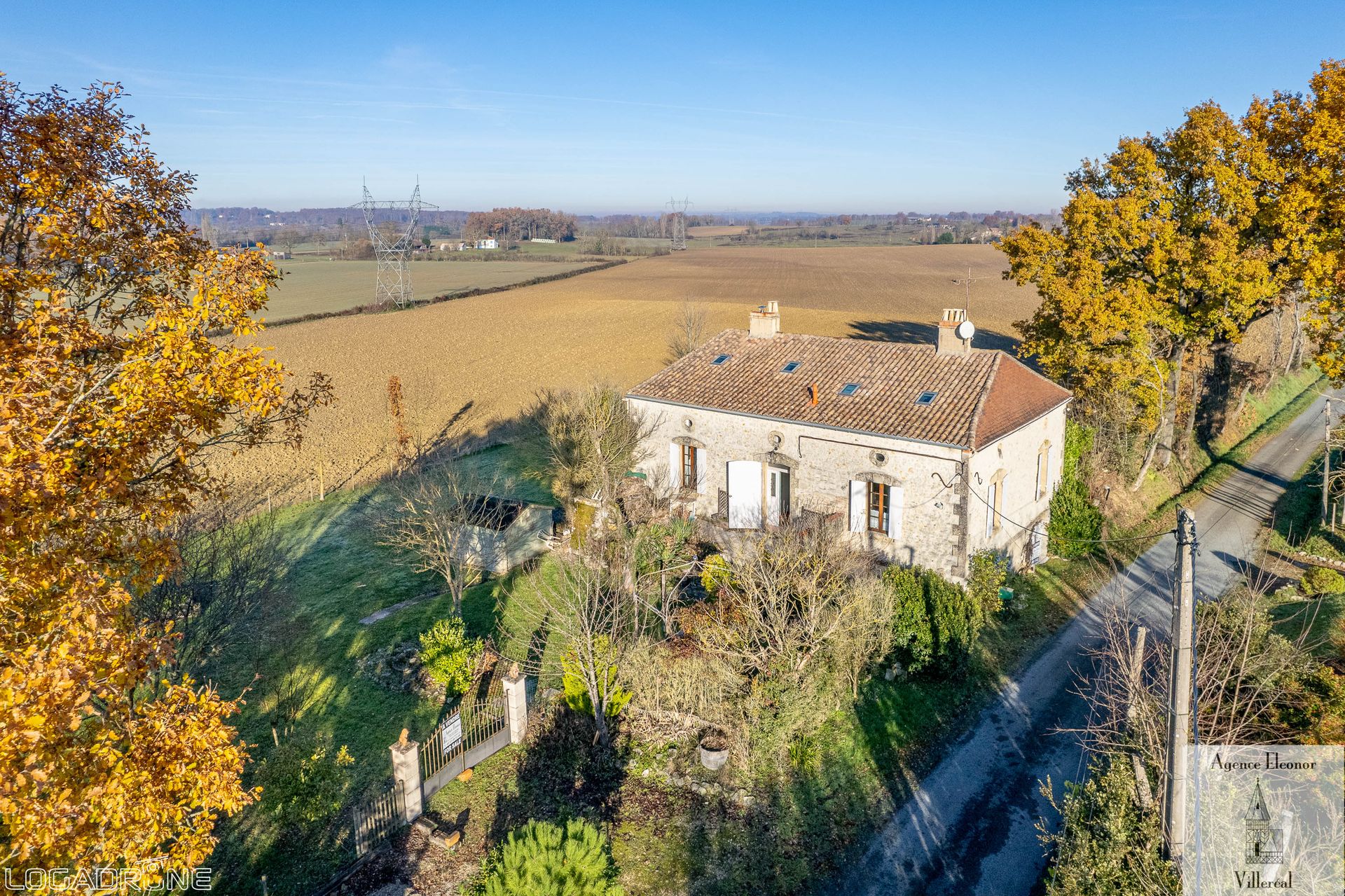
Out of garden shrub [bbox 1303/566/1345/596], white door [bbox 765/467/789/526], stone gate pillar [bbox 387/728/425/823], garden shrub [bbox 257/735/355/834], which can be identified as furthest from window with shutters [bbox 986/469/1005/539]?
garden shrub [bbox 257/735/355/834]

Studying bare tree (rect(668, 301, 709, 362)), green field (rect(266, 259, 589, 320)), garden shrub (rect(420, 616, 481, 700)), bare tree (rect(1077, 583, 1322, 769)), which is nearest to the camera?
bare tree (rect(1077, 583, 1322, 769))

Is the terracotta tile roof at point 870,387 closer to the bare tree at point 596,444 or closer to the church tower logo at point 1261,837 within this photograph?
the bare tree at point 596,444

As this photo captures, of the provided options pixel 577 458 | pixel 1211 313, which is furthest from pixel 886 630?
pixel 1211 313

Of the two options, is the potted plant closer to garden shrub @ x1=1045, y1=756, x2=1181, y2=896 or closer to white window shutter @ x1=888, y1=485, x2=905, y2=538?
garden shrub @ x1=1045, y1=756, x2=1181, y2=896

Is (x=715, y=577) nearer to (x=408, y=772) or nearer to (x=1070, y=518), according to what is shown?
(x=408, y=772)

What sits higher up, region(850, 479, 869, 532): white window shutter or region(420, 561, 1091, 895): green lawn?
region(850, 479, 869, 532): white window shutter

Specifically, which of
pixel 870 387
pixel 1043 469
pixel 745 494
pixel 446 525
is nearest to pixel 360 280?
pixel 446 525

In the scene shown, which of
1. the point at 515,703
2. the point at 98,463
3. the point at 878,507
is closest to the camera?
the point at 98,463
